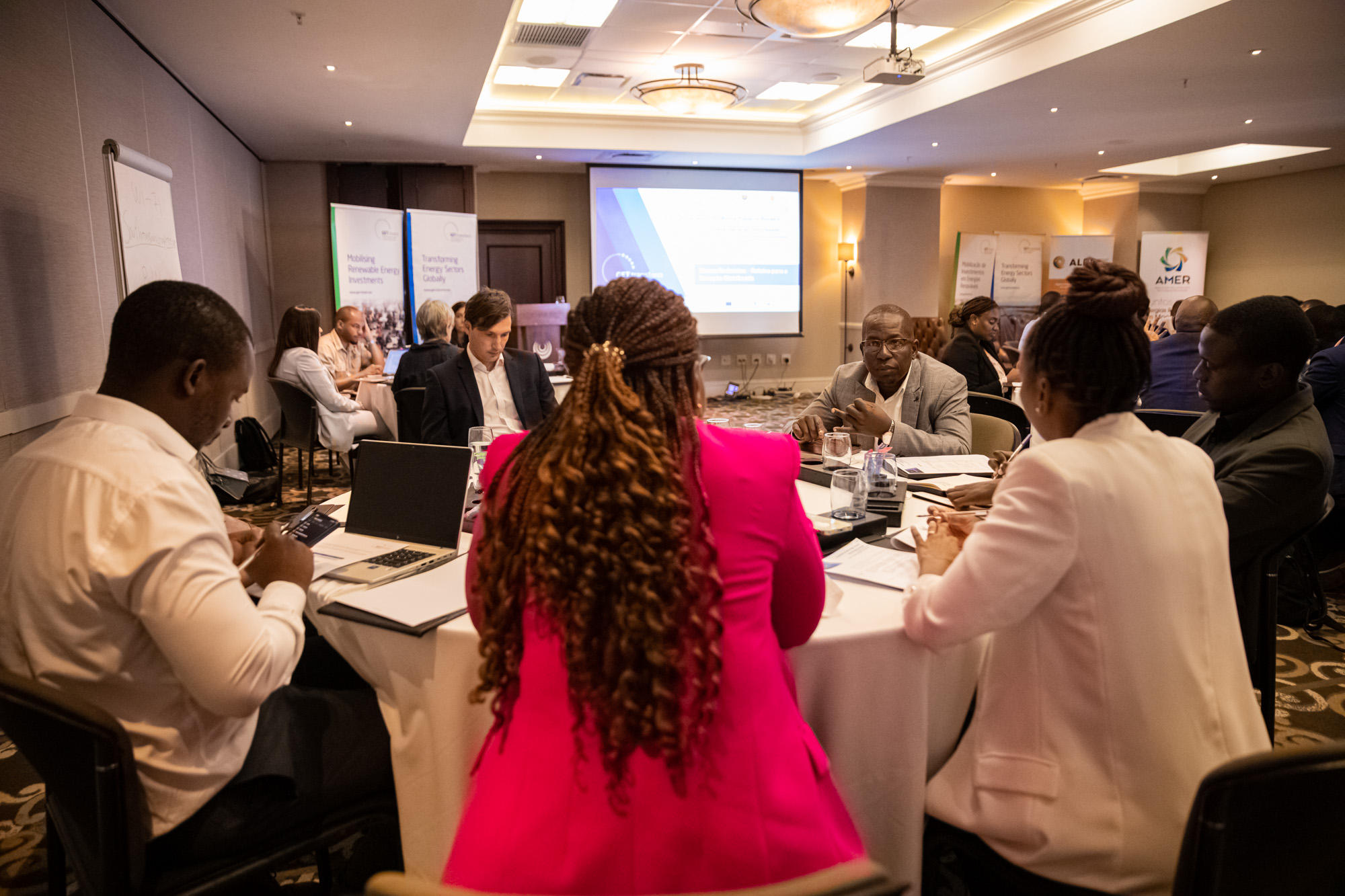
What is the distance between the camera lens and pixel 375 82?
227 inches

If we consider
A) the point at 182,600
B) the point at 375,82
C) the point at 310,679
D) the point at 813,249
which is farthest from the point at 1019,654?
the point at 813,249

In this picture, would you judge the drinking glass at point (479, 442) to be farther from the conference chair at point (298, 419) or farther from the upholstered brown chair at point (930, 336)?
the upholstered brown chair at point (930, 336)

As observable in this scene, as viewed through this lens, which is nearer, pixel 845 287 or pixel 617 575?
pixel 617 575

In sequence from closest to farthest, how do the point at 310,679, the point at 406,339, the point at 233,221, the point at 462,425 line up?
the point at 310,679 < the point at 462,425 < the point at 233,221 < the point at 406,339

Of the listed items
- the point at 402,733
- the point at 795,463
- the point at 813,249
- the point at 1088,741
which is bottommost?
the point at 402,733

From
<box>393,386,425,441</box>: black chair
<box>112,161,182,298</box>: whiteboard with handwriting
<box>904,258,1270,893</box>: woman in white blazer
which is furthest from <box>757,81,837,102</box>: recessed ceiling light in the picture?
<box>904,258,1270,893</box>: woman in white blazer

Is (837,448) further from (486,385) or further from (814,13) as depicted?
(814,13)

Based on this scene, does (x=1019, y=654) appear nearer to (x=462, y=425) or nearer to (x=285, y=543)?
(x=285, y=543)

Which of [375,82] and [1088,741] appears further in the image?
[375,82]

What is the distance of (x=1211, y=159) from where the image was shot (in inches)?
427

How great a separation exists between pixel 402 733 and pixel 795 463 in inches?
37.8

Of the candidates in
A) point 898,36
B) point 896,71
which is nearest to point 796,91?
point 898,36

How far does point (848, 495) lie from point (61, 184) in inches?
148

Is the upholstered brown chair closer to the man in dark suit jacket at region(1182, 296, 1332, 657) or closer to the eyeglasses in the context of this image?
the eyeglasses
